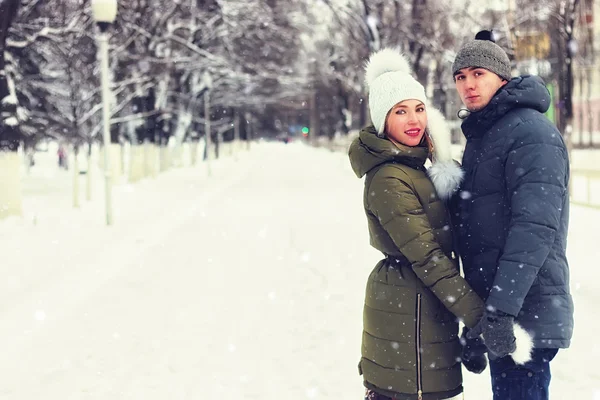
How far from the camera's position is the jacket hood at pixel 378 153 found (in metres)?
2.71

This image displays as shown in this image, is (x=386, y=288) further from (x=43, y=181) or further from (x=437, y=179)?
(x=43, y=181)

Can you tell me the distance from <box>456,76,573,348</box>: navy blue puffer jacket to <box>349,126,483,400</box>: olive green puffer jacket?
0.13 metres

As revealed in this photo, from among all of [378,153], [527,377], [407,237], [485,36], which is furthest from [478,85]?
[527,377]

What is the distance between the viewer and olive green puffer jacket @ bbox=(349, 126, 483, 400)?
263cm

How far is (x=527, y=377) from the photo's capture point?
2.71 meters

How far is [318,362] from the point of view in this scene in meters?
Result: 4.96

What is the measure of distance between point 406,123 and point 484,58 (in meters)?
0.39

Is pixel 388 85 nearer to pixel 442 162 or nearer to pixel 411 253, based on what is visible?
pixel 442 162

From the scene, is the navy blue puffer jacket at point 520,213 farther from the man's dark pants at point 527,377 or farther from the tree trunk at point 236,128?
the tree trunk at point 236,128

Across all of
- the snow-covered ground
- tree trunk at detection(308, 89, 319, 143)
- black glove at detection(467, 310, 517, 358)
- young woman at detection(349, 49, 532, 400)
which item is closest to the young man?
black glove at detection(467, 310, 517, 358)

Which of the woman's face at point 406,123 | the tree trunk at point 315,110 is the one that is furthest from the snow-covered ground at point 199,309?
the tree trunk at point 315,110

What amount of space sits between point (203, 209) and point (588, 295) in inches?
434

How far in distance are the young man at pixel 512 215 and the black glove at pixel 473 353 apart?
0.08m

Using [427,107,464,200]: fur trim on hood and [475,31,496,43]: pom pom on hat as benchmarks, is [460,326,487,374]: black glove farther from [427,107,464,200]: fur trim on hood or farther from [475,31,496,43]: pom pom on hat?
[475,31,496,43]: pom pom on hat
